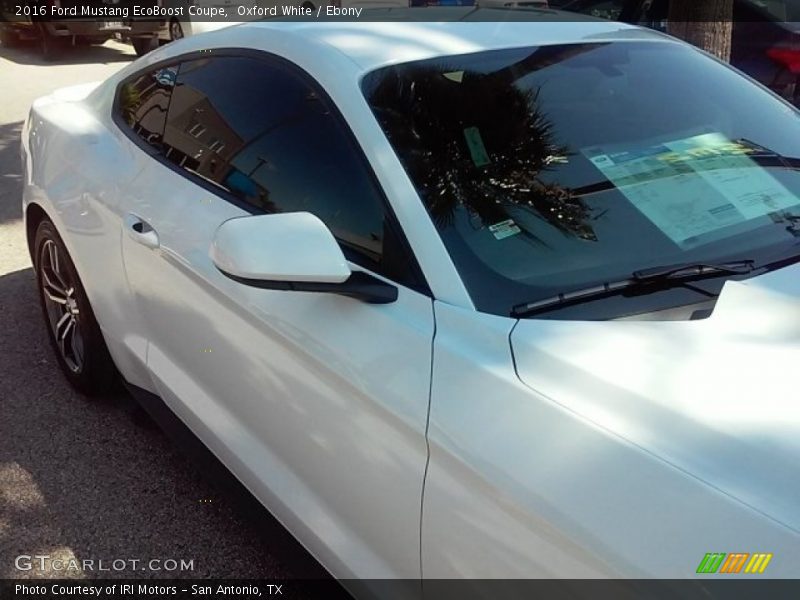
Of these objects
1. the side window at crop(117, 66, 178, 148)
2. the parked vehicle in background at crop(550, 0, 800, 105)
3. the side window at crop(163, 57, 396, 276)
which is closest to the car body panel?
the side window at crop(163, 57, 396, 276)

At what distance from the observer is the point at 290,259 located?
173cm

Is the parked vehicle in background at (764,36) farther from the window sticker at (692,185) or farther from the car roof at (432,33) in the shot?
the window sticker at (692,185)

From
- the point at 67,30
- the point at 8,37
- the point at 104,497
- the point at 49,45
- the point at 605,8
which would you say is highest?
the point at 605,8

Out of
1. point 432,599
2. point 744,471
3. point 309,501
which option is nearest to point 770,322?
point 744,471

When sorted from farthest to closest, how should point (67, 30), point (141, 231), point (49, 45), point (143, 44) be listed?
point (143, 44)
point (49, 45)
point (67, 30)
point (141, 231)

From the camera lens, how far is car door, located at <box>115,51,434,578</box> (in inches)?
67.7

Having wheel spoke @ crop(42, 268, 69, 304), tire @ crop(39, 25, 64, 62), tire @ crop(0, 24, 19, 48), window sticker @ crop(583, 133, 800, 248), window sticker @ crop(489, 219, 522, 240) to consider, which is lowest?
tire @ crop(0, 24, 19, 48)

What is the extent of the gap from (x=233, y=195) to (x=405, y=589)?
1.22 m

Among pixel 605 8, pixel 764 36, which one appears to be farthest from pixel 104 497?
pixel 605 8

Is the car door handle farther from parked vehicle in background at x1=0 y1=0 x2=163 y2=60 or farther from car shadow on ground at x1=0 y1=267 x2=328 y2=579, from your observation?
parked vehicle in background at x1=0 y1=0 x2=163 y2=60

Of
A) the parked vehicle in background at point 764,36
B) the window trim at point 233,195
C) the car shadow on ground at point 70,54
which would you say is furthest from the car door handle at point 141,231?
the car shadow on ground at point 70,54

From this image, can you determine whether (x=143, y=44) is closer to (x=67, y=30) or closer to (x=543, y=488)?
(x=67, y=30)

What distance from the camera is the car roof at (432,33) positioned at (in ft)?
7.36

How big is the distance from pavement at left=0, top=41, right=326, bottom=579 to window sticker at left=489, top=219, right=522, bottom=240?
930 millimetres
